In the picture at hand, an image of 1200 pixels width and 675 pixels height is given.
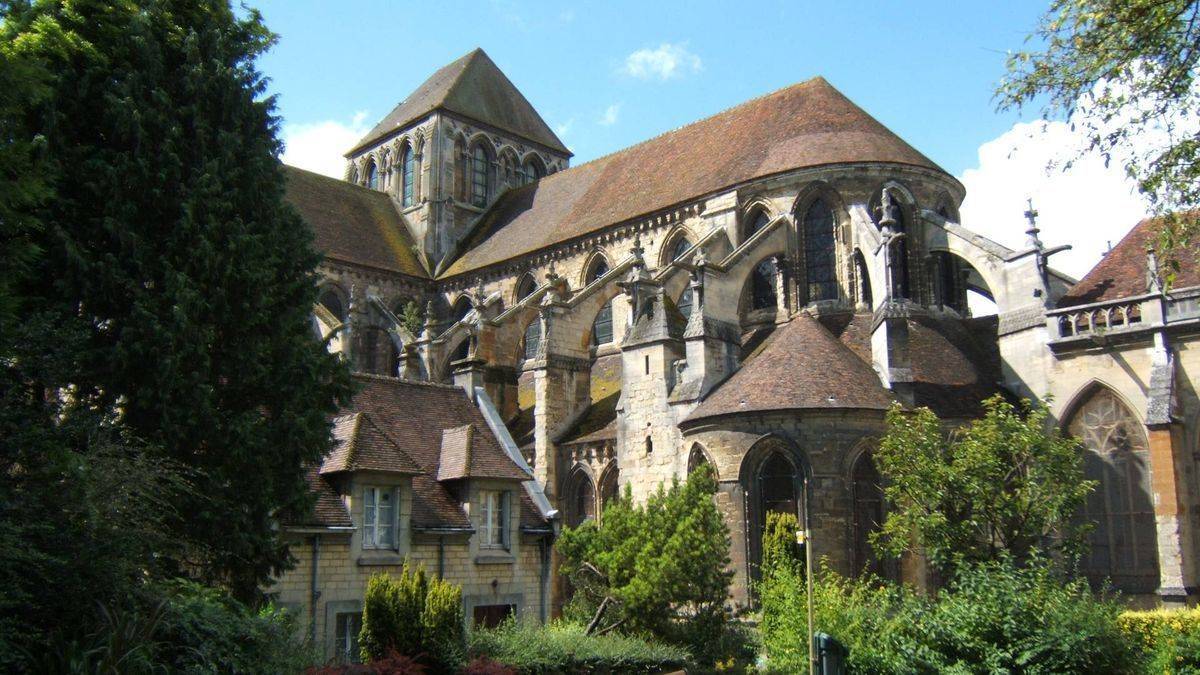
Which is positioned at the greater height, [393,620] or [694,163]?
[694,163]

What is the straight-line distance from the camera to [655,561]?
18.0 metres

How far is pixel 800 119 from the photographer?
30.7 meters

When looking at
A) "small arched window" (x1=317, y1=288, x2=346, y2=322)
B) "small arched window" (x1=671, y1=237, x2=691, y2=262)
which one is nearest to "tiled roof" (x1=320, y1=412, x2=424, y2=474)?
"small arched window" (x1=671, y1=237, x2=691, y2=262)

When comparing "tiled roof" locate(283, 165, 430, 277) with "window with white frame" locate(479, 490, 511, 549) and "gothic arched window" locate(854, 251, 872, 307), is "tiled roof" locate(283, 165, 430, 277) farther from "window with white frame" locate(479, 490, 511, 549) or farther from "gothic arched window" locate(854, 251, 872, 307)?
"window with white frame" locate(479, 490, 511, 549)

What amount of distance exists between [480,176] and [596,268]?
12031 mm

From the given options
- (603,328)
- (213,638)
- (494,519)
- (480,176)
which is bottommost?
(213,638)

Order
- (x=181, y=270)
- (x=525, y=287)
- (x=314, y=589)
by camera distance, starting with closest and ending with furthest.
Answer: (x=181, y=270) → (x=314, y=589) → (x=525, y=287)

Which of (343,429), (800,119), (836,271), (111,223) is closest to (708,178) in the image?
(800,119)

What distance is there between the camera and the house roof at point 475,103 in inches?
1711

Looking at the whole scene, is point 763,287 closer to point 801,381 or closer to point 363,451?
point 801,381

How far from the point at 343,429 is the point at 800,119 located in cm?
1726

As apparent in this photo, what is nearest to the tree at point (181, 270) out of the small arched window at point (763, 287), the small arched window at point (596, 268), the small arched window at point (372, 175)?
the small arched window at point (763, 287)

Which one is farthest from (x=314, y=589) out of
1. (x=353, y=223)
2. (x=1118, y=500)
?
(x=353, y=223)

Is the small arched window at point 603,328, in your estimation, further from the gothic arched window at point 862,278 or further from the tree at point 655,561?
the tree at point 655,561
